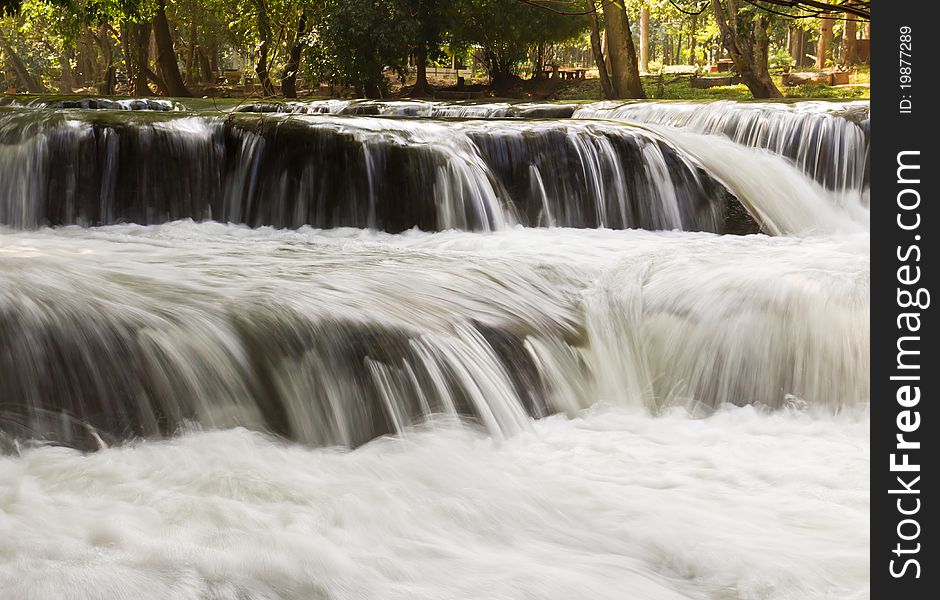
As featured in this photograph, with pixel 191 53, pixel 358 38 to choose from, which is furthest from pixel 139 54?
pixel 191 53

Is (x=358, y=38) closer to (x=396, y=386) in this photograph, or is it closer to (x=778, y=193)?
(x=778, y=193)

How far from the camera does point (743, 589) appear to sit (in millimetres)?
2834

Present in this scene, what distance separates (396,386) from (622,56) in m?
16.2

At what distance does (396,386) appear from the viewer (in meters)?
4.14

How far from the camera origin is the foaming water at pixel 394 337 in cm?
389

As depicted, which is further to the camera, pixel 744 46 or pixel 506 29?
pixel 506 29

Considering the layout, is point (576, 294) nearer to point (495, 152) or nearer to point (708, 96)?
point (495, 152)

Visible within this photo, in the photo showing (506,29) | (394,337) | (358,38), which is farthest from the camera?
(506,29)

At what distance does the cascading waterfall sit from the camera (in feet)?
9.57

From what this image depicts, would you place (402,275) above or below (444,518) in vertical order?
above

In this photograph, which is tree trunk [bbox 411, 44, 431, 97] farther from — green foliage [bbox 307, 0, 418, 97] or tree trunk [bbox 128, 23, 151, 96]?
tree trunk [bbox 128, 23, 151, 96]

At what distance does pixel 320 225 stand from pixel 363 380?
3.93 m

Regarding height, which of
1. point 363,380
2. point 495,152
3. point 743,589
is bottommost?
point 743,589
